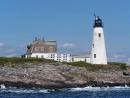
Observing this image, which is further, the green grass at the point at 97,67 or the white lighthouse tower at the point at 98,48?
the white lighthouse tower at the point at 98,48

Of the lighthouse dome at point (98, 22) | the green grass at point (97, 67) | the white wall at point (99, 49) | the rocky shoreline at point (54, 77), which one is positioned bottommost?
the rocky shoreline at point (54, 77)

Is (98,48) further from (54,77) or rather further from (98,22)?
(54,77)

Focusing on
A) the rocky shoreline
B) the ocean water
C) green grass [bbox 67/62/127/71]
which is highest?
green grass [bbox 67/62/127/71]

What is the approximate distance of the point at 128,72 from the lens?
350 feet

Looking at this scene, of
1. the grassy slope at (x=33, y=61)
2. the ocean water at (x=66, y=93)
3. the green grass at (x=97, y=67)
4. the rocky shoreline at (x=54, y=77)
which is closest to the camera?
the ocean water at (x=66, y=93)

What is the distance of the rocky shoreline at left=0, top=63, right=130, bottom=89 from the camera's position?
88.7 meters

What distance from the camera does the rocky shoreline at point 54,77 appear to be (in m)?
88.7

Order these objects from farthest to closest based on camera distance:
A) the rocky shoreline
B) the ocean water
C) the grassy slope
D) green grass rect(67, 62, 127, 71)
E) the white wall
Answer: the white wall, green grass rect(67, 62, 127, 71), the grassy slope, the rocky shoreline, the ocean water

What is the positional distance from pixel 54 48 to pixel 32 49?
16.6ft

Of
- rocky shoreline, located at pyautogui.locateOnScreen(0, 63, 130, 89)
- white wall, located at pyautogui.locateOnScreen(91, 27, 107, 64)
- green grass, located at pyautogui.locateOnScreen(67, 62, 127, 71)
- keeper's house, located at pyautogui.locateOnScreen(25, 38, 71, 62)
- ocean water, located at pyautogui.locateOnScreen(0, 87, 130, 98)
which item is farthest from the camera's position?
keeper's house, located at pyautogui.locateOnScreen(25, 38, 71, 62)

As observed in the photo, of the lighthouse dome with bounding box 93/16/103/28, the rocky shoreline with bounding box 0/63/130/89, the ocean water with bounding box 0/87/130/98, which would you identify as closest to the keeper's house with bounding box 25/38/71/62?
the lighthouse dome with bounding box 93/16/103/28

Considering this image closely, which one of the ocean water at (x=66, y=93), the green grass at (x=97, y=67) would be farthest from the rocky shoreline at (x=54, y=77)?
the ocean water at (x=66, y=93)

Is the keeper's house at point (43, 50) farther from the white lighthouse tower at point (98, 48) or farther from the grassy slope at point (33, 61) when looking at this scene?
the grassy slope at point (33, 61)

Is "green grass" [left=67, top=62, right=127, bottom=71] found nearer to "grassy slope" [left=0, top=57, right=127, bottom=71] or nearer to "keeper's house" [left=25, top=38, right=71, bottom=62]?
"grassy slope" [left=0, top=57, right=127, bottom=71]
